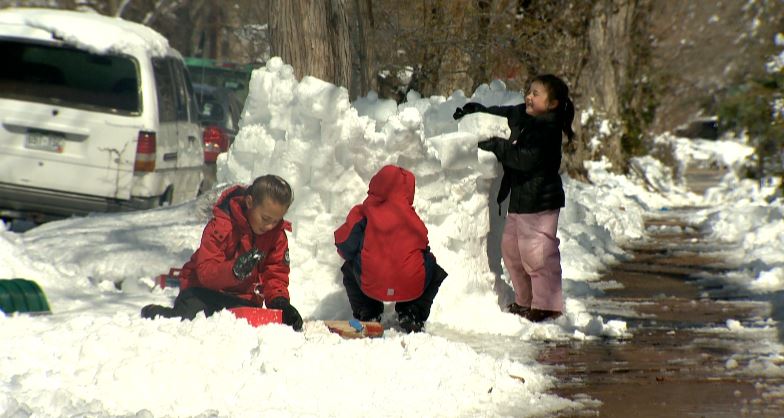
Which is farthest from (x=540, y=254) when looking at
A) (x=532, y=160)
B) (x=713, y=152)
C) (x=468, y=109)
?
(x=713, y=152)

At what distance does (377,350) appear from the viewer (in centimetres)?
604

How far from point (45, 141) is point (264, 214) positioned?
530cm

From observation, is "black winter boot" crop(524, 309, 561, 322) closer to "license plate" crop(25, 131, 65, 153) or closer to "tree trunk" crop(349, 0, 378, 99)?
"tree trunk" crop(349, 0, 378, 99)

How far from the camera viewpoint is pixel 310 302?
7.84 m

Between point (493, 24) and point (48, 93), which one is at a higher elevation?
point (493, 24)

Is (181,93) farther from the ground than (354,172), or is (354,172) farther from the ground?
(181,93)

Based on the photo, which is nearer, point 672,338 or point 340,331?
point 340,331

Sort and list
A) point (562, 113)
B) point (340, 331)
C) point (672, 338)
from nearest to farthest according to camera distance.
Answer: point (340, 331), point (672, 338), point (562, 113)

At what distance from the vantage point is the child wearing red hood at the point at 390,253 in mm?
7250

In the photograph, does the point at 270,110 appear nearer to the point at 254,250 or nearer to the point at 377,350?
the point at 254,250

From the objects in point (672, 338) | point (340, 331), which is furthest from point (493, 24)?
point (340, 331)

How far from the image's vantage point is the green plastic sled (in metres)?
7.49

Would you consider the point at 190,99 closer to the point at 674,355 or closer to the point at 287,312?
the point at 287,312

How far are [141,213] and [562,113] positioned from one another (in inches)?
175
